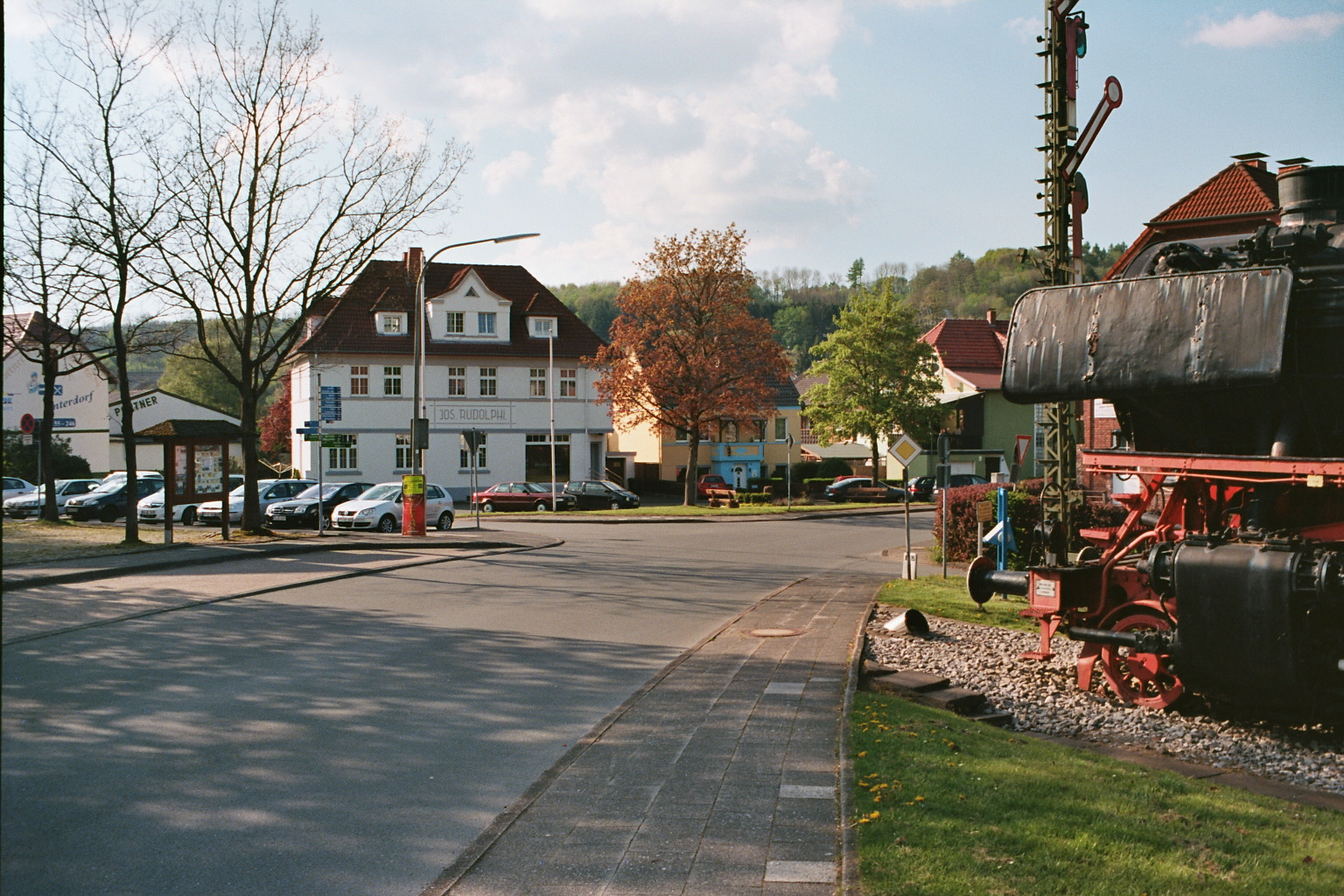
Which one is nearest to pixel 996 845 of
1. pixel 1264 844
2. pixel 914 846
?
pixel 914 846

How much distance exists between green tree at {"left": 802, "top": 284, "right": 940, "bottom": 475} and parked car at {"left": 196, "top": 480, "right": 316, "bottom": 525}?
103 ft

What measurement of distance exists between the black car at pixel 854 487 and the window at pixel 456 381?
754 inches

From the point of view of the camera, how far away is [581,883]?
183 inches

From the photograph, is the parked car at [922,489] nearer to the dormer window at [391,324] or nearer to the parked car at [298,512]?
the dormer window at [391,324]

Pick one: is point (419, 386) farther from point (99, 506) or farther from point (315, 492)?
point (99, 506)

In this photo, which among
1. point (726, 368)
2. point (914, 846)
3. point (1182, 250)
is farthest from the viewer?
point (726, 368)

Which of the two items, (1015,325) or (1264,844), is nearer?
(1264,844)

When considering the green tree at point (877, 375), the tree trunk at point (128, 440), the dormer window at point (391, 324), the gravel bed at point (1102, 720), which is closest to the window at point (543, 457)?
the dormer window at point (391, 324)

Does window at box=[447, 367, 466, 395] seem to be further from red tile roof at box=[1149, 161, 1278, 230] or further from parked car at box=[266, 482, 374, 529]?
red tile roof at box=[1149, 161, 1278, 230]

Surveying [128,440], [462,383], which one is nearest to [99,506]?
[128,440]

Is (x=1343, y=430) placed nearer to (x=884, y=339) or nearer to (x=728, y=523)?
(x=728, y=523)

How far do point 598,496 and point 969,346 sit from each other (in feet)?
118

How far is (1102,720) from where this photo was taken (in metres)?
8.84

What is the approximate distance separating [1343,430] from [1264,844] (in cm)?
443
